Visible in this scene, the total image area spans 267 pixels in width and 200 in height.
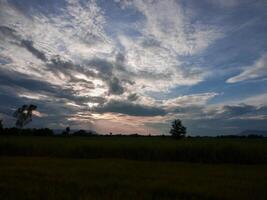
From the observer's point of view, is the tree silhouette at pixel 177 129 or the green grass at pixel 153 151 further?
the tree silhouette at pixel 177 129

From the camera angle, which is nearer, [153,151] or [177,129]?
[153,151]

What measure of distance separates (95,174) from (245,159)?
16.0 m

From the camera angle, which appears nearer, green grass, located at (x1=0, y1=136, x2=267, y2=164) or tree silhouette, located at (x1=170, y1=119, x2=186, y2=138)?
green grass, located at (x1=0, y1=136, x2=267, y2=164)

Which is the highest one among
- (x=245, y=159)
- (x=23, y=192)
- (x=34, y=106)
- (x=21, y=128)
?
(x=34, y=106)

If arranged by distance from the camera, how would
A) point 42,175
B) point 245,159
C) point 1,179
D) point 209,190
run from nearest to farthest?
point 209,190
point 1,179
point 42,175
point 245,159

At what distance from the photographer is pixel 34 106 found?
233 ft

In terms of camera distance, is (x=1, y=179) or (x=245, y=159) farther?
(x=245, y=159)

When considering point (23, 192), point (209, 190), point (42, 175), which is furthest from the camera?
point (42, 175)

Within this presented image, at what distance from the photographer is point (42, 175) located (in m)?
13.7

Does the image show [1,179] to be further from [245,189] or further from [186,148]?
[186,148]

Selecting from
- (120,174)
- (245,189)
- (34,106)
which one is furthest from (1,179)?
(34,106)

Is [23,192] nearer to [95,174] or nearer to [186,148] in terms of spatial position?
[95,174]

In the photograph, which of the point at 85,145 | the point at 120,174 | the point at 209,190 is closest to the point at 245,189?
the point at 209,190

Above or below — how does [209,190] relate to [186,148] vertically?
below
